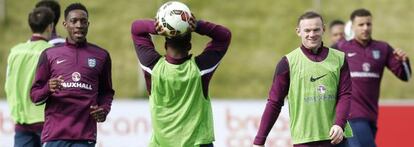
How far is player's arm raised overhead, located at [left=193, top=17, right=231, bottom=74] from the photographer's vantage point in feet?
28.4

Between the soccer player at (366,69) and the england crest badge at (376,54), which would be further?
the england crest badge at (376,54)

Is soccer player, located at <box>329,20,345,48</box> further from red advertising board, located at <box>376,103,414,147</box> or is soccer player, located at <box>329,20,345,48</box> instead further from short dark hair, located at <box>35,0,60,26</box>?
short dark hair, located at <box>35,0,60,26</box>

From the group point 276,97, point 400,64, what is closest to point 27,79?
point 276,97

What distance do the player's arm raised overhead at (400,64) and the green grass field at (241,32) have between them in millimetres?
13439

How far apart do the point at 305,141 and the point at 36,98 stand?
253cm

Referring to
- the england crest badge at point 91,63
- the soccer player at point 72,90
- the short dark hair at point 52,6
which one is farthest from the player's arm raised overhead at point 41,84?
the short dark hair at point 52,6

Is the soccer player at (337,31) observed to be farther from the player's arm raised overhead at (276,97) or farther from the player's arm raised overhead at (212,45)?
the player's arm raised overhead at (212,45)

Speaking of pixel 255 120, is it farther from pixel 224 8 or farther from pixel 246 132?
pixel 224 8

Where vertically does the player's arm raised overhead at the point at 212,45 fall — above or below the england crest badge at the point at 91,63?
above

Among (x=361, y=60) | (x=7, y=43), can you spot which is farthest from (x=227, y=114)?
(x=7, y=43)

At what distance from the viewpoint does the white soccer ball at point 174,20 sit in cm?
835

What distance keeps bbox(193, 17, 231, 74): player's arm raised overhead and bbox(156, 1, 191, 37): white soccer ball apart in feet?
0.70

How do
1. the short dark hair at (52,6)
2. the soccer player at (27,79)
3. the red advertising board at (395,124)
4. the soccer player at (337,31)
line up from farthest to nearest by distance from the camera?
the red advertising board at (395,124) < the soccer player at (337,31) < the short dark hair at (52,6) < the soccer player at (27,79)

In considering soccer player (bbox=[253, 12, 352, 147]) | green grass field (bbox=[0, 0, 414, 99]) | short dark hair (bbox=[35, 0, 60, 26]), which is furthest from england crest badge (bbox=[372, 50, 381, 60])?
green grass field (bbox=[0, 0, 414, 99])
